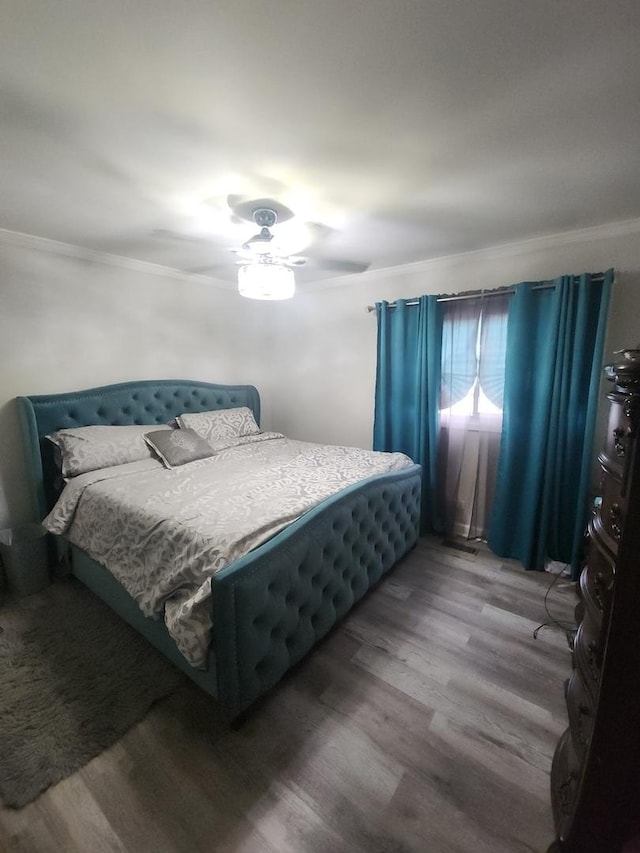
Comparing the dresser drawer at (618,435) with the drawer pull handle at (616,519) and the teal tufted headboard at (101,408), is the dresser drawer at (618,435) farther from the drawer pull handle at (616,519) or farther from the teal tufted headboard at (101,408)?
the teal tufted headboard at (101,408)

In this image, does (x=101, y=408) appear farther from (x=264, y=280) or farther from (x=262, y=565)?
(x=262, y=565)

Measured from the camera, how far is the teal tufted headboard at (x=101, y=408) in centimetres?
229

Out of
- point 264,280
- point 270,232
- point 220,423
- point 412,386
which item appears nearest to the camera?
point 264,280

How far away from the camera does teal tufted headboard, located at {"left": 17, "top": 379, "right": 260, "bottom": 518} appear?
2295 mm

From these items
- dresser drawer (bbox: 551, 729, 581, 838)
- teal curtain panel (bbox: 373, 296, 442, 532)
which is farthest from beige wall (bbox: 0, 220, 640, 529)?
dresser drawer (bbox: 551, 729, 581, 838)

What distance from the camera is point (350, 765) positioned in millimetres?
1265

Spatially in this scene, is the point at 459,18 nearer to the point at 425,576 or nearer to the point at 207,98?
the point at 207,98

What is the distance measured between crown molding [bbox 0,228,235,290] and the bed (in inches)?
37.3

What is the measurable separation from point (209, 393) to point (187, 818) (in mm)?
2882

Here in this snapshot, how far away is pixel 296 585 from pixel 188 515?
593 millimetres

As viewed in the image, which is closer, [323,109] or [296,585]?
[323,109]

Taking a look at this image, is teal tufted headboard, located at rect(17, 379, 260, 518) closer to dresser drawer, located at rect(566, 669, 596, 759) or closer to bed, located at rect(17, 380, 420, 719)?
bed, located at rect(17, 380, 420, 719)

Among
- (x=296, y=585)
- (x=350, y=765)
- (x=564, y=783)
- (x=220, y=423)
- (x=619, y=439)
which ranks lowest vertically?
(x=350, y=765)

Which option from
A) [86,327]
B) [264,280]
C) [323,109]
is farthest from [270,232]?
[86,327]
